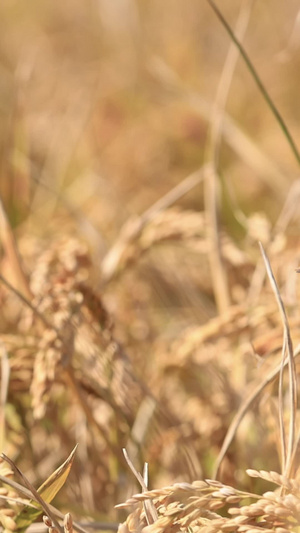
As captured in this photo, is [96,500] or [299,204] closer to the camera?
[96,500]

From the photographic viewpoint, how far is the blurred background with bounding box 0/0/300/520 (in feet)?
3.26

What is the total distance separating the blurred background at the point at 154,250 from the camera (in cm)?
99

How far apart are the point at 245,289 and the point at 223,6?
2.60 metres

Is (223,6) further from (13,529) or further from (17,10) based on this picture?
(13,529)

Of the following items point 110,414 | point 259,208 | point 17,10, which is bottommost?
point 110,414

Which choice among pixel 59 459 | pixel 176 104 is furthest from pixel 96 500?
pixel 176 104

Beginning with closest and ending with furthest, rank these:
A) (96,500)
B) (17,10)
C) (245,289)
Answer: (96,500) < (245,289) < (17,10)

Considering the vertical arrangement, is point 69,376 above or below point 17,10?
below

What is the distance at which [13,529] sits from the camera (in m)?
0.63

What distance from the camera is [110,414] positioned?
1023mm

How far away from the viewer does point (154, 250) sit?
163 cm

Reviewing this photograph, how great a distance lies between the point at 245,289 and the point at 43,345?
47 cm

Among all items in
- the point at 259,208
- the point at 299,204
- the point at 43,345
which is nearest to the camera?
the point at 43,345

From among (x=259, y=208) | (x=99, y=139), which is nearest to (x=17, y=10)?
(x=99, y=139)
